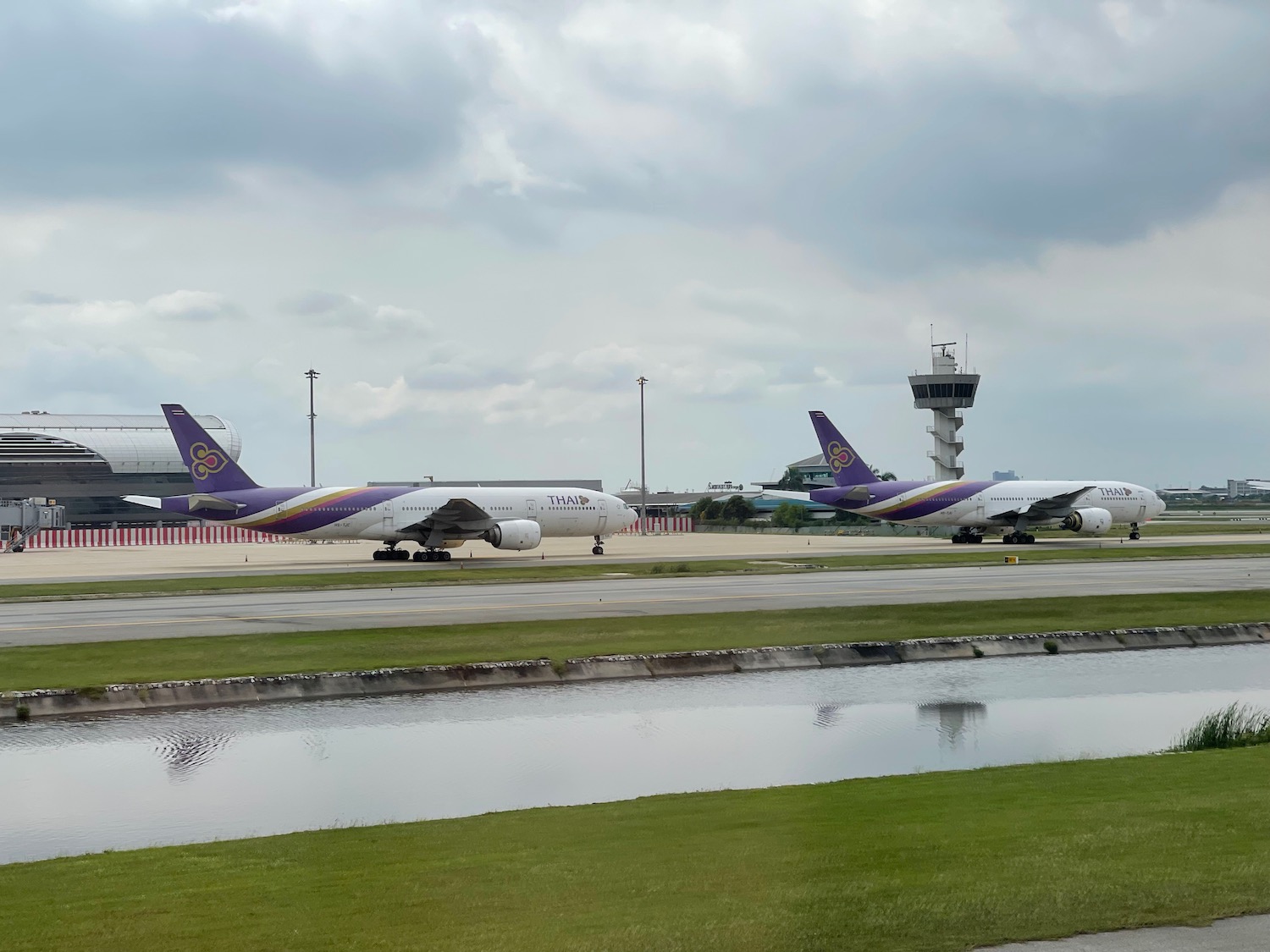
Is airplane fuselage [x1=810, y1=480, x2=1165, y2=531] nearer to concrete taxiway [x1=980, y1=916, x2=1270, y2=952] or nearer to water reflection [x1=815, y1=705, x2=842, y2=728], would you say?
water reflection [x1=815, y1=705, x2=842, y2=728]

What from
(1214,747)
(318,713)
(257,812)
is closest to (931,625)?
(1214,747)

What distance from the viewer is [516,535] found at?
6028 centimetres

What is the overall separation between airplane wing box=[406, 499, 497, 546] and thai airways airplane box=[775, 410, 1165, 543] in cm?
2512

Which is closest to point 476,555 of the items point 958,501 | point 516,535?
point 516,535

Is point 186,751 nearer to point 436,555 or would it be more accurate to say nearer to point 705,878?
point 705,878

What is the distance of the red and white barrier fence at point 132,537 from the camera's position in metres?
108

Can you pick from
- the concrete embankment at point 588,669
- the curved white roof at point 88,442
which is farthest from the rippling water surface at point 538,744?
the curved white roof at point 88,442

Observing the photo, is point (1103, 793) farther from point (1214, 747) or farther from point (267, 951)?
point (267, 951)

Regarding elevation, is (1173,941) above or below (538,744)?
above

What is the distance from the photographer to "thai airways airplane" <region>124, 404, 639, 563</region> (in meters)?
61.2

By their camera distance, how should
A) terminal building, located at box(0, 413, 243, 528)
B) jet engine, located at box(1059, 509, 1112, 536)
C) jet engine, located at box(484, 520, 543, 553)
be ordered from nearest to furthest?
jet engine, located at box(484, 520, 543, 553), jet engine, located at box(1059, 509, 1112, 536), terminal building, located at box(0, 413, 243, 528)

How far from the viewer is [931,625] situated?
30.3 m

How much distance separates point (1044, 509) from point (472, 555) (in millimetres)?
36353

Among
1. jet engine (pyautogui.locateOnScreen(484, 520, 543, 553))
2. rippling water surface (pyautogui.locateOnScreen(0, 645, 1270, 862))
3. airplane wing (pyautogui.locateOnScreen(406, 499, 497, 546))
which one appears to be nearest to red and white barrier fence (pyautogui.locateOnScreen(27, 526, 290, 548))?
airplane wing (pyautogui.locateOnScreen(406, 499, 497, 546))
